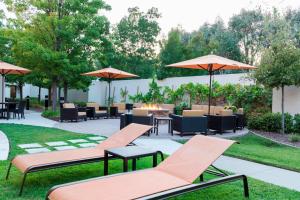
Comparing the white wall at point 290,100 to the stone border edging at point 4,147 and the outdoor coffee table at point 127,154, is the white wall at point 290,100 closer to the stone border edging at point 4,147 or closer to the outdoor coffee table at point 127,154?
the outdoor coffee table at point 127,154

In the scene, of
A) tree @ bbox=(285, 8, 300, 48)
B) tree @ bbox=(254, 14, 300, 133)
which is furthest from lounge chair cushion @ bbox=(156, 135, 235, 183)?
tree @ bbox=(285, 8, 300, 48)

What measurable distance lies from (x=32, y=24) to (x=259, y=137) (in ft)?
45.2

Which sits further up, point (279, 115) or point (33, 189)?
point (279, 115)

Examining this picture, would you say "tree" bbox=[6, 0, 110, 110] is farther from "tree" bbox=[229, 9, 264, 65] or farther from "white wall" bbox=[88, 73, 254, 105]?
"tree" bbox=[229, 9, 264, 65]

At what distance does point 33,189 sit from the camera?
4.41 meters

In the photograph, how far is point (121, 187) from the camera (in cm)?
345

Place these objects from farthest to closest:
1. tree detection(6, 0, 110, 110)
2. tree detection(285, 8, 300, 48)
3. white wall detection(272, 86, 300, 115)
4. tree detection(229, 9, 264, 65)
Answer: tree detection(229, 9, 264, 65) < tree detection(285, 8, 300, 48) < tree detection(6, 0, 110, 110) < white wall detection(272, 86, 300, 115)

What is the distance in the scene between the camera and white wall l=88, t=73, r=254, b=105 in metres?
15.5

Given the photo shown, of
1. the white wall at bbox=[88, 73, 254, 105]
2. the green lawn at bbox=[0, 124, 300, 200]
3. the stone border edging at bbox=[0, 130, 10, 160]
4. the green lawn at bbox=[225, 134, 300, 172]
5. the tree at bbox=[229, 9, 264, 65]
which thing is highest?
the tree at bbox=[229, 9, 264, 65]

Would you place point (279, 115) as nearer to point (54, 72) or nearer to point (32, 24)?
point (54, 72)

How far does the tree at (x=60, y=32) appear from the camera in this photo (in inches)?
627

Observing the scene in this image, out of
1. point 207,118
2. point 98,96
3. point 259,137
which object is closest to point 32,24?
point 98,96

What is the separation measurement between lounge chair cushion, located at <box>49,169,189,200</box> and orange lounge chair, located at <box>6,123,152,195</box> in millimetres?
1074

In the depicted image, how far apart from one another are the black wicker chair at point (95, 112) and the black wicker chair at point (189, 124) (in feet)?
22.1
